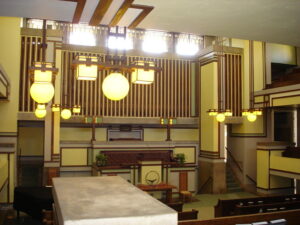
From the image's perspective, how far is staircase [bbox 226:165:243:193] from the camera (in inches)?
487

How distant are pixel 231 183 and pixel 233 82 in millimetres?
4020

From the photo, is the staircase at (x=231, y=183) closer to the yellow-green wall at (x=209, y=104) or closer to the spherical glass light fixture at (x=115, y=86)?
the yellow-green wall at (x=209, y=104)

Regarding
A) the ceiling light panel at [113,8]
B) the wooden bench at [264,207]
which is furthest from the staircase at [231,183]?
the ceiling light panel at [113,8]

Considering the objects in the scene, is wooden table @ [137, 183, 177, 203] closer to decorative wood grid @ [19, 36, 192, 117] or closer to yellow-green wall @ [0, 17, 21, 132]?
decorative wood grid @ [19, 36, 192, 117]

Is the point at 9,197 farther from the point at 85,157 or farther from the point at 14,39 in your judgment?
the point at 14,39

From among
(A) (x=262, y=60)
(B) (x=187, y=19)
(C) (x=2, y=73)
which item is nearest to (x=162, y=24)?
(B) (x=187, y=19)

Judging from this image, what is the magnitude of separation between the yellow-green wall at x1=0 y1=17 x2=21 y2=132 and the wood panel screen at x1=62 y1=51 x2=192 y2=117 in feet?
6.10

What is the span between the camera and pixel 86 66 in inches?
119

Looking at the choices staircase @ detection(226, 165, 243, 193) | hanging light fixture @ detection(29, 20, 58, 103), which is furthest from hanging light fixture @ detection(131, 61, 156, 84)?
staircase @ detection(226, 165, 243, 193)

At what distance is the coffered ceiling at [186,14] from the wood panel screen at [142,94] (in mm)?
7861

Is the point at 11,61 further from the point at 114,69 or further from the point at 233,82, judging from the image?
the point at 114,69

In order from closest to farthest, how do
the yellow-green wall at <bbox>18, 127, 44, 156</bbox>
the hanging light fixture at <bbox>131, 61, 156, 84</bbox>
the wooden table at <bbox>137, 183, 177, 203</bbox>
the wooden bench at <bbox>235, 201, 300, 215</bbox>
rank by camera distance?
the hanging light fixture at <bbox>131, 61, 156, 84</bbox>
the wooden bench at <bbox>235, 201, 300, 215</bbox>
the wooden table at <bbox>137, 183, 177, 203</bbox>
the yellow-green wall at <bbox>18, 127, 44, 156</bbox>

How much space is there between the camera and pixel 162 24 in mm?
3920

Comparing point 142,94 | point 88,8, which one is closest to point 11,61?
point 142,94
